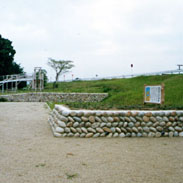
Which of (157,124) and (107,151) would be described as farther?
(157,124)

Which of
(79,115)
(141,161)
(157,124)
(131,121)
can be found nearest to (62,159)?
(141,161)

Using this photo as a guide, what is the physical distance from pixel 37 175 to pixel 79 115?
9.62 ft

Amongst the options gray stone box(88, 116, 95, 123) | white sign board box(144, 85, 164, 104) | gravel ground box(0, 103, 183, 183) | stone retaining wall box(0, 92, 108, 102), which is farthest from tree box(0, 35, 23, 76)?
gray stone box(88, 116, 95, 123)

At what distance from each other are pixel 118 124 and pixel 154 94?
4.06 metres

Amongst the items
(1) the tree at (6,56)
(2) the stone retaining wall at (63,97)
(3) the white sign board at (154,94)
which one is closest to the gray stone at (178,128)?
(3) the white sign board at (154,94)

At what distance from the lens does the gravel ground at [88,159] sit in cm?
375

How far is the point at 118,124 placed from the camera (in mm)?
6801

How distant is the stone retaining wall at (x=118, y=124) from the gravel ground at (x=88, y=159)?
334 millimetres

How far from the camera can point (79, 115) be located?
6.62 metres

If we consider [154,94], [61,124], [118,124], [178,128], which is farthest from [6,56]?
[178,128]

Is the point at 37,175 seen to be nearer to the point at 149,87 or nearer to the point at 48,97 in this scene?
the point at 149,87

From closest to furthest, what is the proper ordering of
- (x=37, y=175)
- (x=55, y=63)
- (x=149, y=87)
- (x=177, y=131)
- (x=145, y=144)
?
(x=37, y=175) < (x=145, y=144) < (x=177, y=131) < (x=149, y=87) < (x=55, y=63)

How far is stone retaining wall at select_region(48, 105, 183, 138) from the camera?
663cm

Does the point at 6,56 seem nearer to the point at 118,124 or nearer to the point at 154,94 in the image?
the point at 154,94
